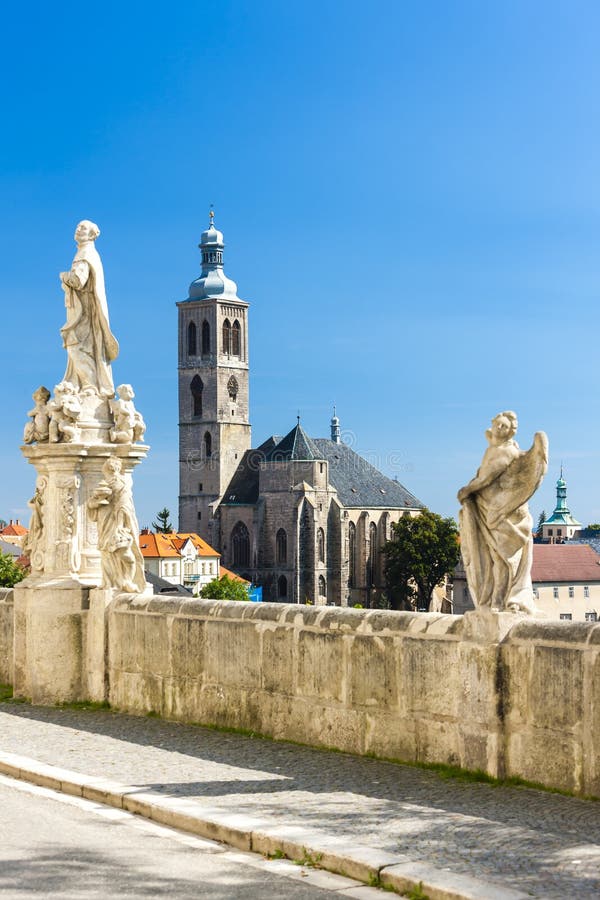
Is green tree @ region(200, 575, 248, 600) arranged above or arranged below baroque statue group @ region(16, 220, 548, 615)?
below

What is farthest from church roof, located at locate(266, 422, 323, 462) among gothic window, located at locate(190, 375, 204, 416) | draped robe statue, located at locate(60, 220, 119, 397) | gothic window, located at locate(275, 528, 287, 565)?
draped robe statue, located at locate(60, 220, 119, 397)

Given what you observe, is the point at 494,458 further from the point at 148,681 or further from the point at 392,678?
the point at 148,681

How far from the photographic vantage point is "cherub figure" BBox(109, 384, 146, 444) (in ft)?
39.0

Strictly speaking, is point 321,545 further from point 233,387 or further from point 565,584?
point 565,584

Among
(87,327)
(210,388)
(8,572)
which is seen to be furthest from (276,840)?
(210,388)

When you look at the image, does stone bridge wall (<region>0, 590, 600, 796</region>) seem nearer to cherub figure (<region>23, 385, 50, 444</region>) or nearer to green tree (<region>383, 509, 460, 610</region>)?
cherub figure (<region>23, 385, 50, 444</region>)

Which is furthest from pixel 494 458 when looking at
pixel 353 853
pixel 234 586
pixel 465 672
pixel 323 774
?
pixel 234 586

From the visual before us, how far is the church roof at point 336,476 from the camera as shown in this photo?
127 metres

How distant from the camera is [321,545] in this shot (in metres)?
125

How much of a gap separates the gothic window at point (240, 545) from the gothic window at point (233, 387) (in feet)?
63.0

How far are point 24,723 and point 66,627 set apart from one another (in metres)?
1.40

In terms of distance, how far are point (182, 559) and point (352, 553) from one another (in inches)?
740

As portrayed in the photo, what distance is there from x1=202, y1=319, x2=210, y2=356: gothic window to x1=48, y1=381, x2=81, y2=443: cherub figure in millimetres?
133346

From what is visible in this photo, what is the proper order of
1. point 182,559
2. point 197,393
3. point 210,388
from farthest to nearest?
point 197,393 → point 210,388 → point 182,559
